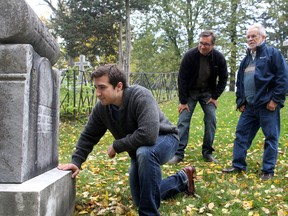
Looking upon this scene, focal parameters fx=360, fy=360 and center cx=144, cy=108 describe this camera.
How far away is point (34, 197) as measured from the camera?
92.7 inches

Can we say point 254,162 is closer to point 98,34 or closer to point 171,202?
point 171,202

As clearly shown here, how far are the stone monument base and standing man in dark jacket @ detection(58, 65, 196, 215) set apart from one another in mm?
531

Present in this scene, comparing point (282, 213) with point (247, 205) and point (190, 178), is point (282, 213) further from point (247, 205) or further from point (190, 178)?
point (190, 178)

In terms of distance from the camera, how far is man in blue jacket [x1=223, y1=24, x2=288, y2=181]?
4414 millimetres

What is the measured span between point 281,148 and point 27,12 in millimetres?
5587

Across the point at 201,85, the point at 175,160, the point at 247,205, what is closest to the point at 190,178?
the point at 247,205

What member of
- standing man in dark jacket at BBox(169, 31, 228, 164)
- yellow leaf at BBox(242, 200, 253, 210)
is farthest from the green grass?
standing man in dark jacket at BBox(169, 31, 228, 164)

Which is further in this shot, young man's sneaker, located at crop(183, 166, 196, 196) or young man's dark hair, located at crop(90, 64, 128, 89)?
young man's sneaker, located at crop(183, 166, 196, 196)

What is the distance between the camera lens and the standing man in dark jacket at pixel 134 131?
297 cm

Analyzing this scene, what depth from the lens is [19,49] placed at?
2.53 metres

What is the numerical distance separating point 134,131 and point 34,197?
3.74 feet

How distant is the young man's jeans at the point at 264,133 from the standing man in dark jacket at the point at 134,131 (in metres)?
1.58

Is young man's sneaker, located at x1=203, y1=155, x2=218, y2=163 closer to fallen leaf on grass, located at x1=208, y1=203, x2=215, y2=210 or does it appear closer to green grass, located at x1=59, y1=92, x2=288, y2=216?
green grass, located at x1=59, y1=92, x2=288, y2=216

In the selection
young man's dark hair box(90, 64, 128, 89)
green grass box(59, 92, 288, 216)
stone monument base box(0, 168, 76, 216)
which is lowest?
green grass box(59, 92, 288, 216)
